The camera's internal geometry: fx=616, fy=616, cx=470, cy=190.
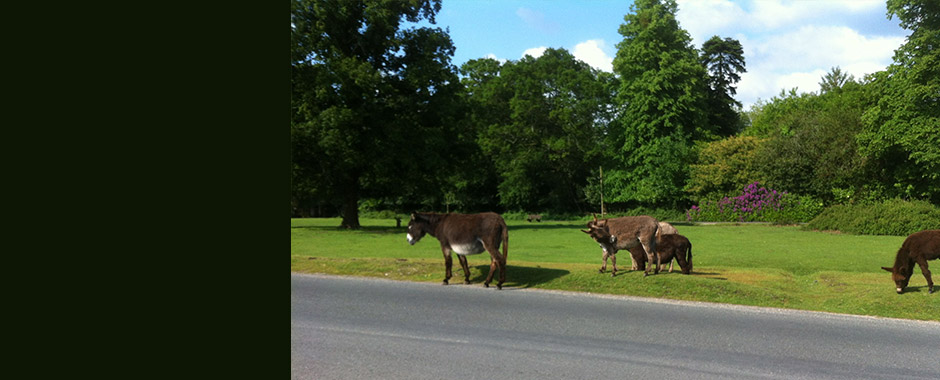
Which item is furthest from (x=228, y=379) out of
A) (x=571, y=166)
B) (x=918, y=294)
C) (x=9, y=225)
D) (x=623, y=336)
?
(x=571, y=166)

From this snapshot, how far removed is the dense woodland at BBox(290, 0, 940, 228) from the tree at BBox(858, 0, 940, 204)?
0.07 m

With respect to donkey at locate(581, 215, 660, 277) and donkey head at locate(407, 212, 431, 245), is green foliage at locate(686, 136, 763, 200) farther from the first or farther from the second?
donkey head at locate(407, 212, 431, 245)

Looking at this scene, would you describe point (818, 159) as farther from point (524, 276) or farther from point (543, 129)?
point (524, 276)

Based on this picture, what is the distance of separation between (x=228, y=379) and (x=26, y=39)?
472 millimetres

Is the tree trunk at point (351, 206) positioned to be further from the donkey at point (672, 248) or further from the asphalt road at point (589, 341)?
the donkey at point (672, 248)

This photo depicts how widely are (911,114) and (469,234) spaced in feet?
94.8

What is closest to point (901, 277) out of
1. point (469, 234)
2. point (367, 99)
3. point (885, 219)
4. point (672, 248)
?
point (672, 248)

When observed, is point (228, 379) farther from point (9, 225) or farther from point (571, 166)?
point (571, 166)

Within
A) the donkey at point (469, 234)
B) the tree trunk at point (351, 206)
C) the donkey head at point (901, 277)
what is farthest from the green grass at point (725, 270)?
the tree trunk at point (351, 206)

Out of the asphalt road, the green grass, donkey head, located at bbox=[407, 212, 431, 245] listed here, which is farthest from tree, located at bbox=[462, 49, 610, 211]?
the asphalt road

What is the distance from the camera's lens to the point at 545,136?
54.0 m

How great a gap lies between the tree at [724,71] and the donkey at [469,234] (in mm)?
51121

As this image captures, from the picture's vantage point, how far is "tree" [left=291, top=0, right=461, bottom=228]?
28.8 meters

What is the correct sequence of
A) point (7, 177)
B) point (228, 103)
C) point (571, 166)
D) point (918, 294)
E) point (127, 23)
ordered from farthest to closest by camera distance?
point (571, 166), point (918, 294), point (228, 103), point (127, 23), point (7, 177)
